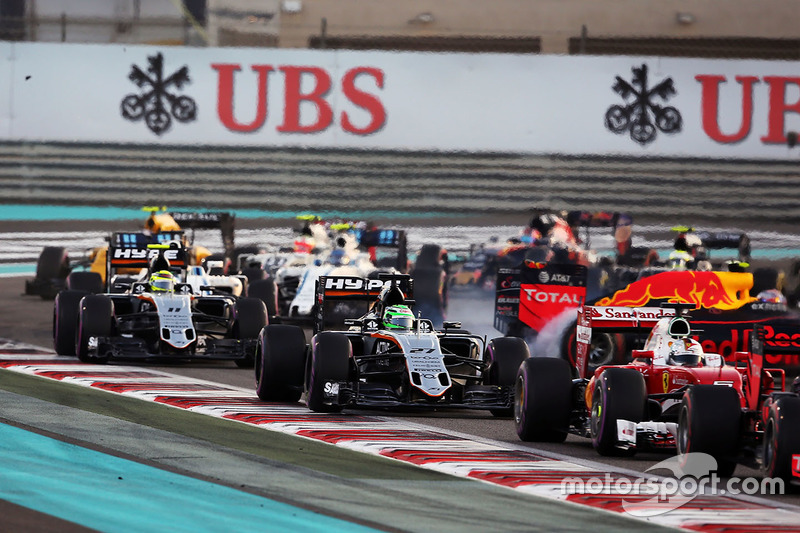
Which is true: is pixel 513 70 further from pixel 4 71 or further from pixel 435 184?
pixel 4 71

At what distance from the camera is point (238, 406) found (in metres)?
13.8

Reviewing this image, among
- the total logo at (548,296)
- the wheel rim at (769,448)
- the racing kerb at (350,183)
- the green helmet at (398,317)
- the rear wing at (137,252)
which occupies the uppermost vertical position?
the racing kerb at (350,183)

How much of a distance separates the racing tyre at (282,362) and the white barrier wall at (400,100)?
24.1 metres

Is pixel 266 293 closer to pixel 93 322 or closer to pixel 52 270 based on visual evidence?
pixel 93 322

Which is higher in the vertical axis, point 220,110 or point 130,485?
point 220,110

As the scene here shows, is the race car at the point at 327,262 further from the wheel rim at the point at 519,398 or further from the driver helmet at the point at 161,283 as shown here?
the wheel rim at the point at 519,398

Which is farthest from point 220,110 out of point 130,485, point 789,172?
point 130,485

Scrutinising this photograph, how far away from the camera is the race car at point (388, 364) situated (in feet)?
43.3

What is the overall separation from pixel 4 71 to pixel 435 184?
11466 mm

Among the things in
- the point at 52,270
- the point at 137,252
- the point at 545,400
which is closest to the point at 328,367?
the point at 545,400

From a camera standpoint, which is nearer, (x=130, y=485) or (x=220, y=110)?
(x=130, y=485)

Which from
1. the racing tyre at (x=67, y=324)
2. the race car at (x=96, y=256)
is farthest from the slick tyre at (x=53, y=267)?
the racing tyre at (x=67, y=324)

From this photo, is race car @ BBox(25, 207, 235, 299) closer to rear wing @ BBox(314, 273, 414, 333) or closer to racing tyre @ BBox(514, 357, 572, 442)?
rear wing @ BBox(314, 273, 414, 333)

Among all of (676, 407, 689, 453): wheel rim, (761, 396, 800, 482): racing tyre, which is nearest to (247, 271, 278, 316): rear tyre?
(676, 407, 689, 453): wheel rim
